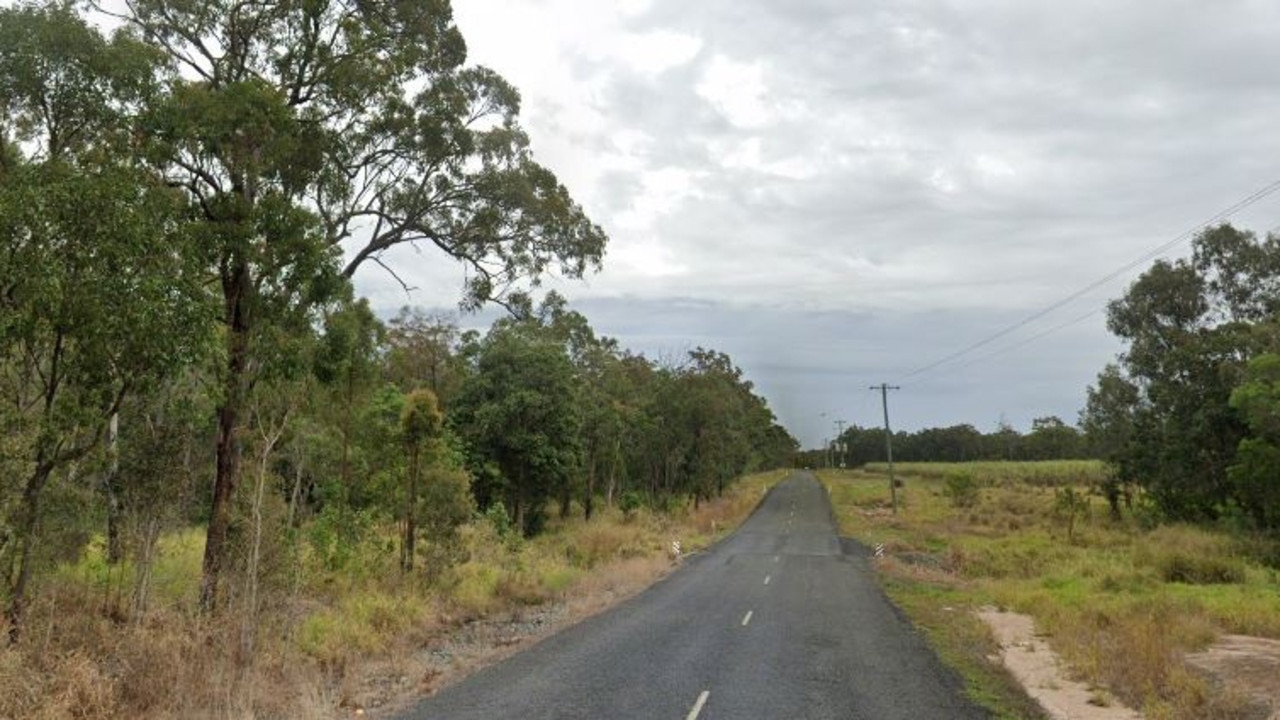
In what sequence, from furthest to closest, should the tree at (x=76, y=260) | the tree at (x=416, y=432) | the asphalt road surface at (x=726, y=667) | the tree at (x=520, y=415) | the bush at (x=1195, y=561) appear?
the tree at (x=520, y=415) < the bush at (x=1195, y=561) < the tree at (x=416, y=432) < the asphalt road surface at (x=726, y=667) < the tree at (x=76, y=260)

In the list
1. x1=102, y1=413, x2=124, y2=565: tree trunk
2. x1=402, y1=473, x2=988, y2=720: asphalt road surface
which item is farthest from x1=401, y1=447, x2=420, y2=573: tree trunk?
x1=102, y1=413, x2=124, y2=565: tree trunk

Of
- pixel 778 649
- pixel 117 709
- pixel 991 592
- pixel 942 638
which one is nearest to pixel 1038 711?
pixel 778 649

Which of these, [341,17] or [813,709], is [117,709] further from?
[341,17]

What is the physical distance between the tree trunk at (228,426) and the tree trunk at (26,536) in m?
2.74

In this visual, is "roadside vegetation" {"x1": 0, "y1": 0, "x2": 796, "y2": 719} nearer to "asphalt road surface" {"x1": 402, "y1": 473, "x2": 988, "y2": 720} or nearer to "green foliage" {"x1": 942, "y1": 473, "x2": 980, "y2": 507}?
"asphalt road surface" {"x1": 402, "y1": 473, "x2": 988, "y2": 720}

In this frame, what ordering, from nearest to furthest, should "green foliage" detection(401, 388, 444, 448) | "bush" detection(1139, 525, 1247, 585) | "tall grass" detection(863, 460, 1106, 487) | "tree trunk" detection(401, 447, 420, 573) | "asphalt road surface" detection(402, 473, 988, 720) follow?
"asphalt road surface" detection(402, 473, 988, 720), "tree trunk" detection(401, 447, 420, 573), "green foliage" detection(401, 388, 444, 448), "bush" detection(1139, 525, 1247, 585), "tall grass" detection(863, 460, 1106, 487)

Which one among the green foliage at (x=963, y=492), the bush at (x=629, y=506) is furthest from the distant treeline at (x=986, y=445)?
the bush at (x=629, y=506)

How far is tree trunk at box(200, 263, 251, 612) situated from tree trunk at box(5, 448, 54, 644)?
274 cm

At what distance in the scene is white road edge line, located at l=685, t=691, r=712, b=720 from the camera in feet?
34.3

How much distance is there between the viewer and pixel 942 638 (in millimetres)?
17312

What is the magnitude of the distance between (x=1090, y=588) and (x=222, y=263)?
23807mm

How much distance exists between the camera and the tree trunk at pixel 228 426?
13609mm

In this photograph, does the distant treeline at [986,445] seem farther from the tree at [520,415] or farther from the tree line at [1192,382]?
the tree at [520,415]

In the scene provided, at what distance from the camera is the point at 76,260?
357 inches
